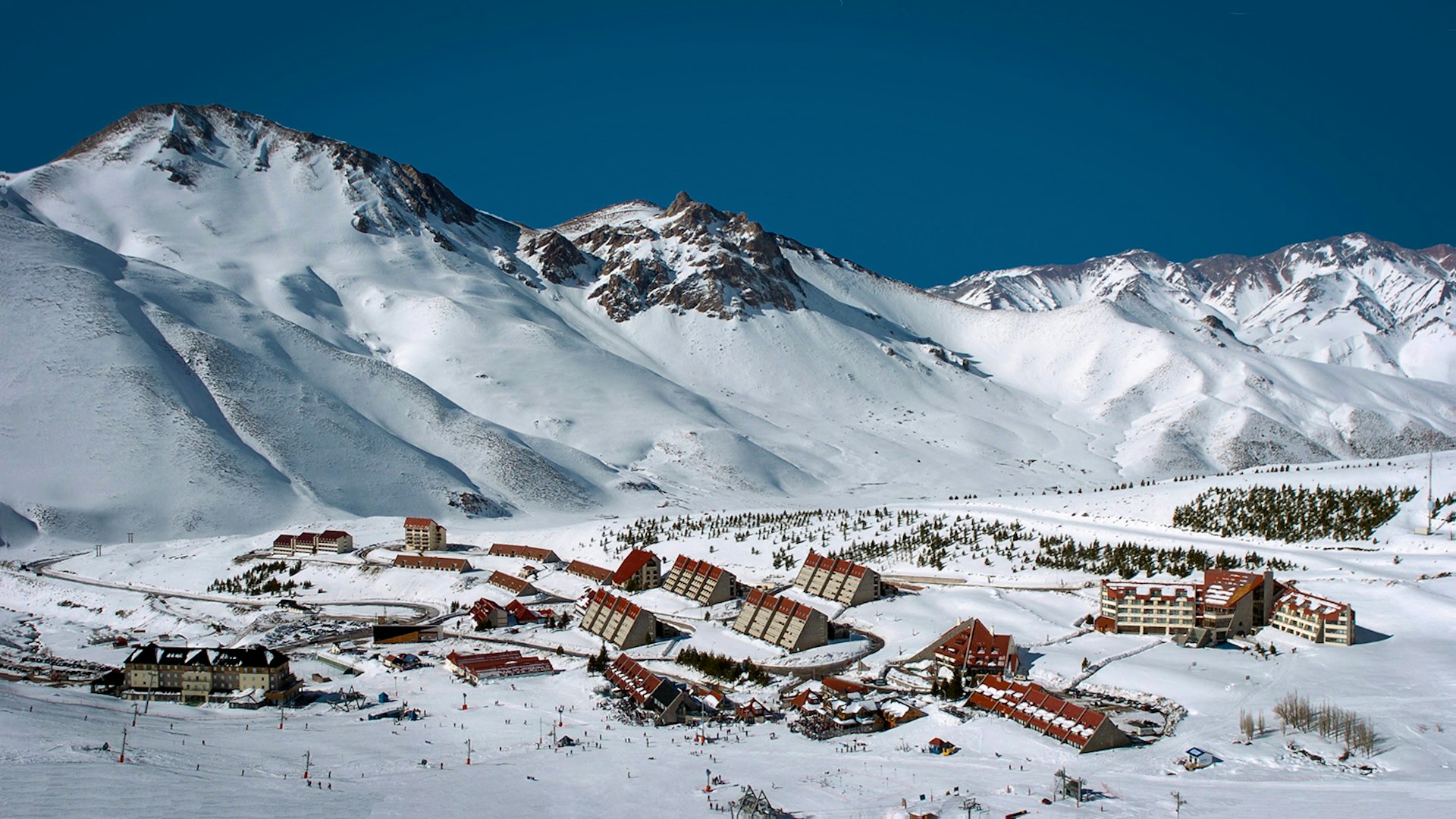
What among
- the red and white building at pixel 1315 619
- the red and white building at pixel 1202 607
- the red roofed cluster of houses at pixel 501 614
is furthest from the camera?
the red roofed cluster of houses at pixel 501 614

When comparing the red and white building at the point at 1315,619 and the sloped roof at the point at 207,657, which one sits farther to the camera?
the red and white building at the point at 1315,619

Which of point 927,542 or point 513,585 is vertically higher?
point 927,542

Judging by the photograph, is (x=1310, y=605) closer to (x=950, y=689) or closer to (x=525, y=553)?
(x=950, y=689)

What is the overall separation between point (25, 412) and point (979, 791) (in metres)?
106

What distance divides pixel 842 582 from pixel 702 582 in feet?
28.2

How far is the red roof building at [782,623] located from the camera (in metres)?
55.4

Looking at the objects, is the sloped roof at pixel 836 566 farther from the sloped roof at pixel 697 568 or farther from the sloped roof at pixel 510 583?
the sloped roof at pixel 510 583

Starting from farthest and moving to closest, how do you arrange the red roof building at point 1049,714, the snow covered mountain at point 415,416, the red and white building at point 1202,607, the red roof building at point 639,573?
1. the snow covered mountain at point 415,416
2. the red roof building at point 639,573
3. the red and white building at point 1202,607
4. the red roof building at point 1049,714

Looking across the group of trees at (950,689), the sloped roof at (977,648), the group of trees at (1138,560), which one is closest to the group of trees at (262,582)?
the sloped roof at (977,648)

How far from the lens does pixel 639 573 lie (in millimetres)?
70938

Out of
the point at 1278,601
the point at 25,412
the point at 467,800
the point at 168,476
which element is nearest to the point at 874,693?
the point at 467,800

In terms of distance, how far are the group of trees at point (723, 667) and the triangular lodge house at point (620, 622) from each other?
4.32 m

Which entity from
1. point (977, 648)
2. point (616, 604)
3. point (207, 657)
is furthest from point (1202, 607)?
point (207, 657)

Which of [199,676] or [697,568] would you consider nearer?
[199,676]
